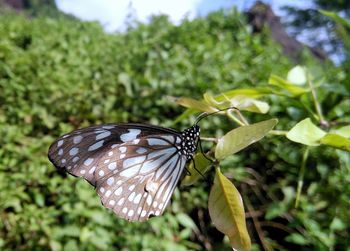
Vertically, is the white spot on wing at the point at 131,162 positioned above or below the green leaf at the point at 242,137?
below

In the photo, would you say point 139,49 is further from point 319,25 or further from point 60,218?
point 319,25

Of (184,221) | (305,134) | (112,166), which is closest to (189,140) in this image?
(112,166)

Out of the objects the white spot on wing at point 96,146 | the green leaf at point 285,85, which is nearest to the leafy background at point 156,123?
the green leaf at point 285,85

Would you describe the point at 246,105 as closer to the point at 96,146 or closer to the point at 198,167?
the point at 198,167

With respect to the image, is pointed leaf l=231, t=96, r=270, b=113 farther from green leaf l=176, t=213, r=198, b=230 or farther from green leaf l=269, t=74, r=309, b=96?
green leaf l=176, t=213, r=198, b=230

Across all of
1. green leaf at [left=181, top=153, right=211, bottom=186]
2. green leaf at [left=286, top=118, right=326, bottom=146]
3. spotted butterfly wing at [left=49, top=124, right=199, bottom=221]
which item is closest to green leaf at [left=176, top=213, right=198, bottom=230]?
spotted butterfly wing at [left=49, top=124, right=199, bottom=221]

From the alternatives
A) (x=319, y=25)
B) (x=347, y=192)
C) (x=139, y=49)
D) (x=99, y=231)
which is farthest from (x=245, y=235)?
(x=319, y=25)

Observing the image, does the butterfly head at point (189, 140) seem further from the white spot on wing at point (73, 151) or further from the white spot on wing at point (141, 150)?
the white spot on wing at point (73, 151)
